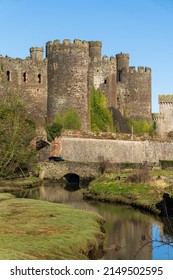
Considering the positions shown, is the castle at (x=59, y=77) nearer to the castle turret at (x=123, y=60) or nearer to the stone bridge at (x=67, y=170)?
the castle turret at (x=123, y=60)

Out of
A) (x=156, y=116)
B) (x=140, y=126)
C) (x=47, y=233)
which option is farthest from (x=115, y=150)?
(x=47, y=233)

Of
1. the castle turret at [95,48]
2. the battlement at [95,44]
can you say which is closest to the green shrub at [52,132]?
the castle turret at [95,48]

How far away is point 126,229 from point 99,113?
3920 centimetres

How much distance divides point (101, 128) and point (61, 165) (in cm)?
1180

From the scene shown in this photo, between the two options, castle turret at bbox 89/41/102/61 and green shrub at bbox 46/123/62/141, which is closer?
green shrub at bbox 46/123/62/141

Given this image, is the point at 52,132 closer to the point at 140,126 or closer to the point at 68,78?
the point at 68,78

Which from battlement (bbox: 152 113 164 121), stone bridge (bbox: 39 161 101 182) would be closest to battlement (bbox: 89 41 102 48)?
battlement (bbox: 152 113 164 121)

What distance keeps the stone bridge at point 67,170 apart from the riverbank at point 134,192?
9368mm

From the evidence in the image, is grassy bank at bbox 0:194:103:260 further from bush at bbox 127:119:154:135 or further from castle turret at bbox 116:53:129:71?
castle turret at bbox 116:53:129:71

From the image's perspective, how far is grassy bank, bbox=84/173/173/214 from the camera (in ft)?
120

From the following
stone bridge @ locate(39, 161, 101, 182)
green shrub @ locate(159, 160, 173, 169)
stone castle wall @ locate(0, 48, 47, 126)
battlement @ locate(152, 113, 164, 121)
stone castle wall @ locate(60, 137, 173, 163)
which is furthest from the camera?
battlement @ locate(152, 113, 164, 121)

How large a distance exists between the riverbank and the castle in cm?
1880

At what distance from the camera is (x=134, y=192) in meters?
40.5

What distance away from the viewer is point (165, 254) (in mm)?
23641
